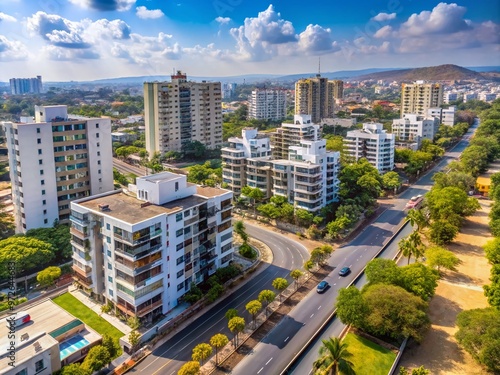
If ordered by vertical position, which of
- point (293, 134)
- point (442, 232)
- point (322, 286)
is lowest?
point (322, 286)

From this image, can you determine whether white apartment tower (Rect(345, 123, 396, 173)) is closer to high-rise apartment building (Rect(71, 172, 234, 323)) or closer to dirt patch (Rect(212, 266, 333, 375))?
dirt patch (Rect(212, 266, 333, 375))

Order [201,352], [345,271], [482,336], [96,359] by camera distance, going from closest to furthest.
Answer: [96,359]
[201,352]
[482,336]
[345,271]

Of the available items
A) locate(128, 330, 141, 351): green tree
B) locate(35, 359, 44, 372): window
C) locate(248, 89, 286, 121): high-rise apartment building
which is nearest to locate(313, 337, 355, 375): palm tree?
locate(128, 330, 141, 351): green tree

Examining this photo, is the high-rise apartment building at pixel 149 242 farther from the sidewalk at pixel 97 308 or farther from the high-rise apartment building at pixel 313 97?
the high-rise apartment building at pixel 313 97

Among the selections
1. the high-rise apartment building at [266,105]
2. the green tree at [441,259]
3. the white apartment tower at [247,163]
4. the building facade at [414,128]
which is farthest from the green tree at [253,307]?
the high-rise apartment building at [266,105]

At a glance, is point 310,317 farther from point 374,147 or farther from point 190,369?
point 374,147

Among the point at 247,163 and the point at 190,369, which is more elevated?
the point at 247,163

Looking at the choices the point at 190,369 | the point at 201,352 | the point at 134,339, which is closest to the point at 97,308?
the point at 134,339
